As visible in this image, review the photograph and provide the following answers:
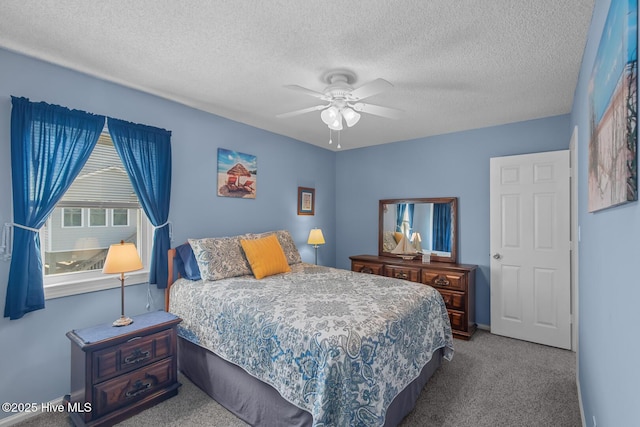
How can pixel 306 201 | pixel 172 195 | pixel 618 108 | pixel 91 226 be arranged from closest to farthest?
1. pixel 618 108
2. pixel 91 226
3. pixel 172 195
4. pixel 306 201

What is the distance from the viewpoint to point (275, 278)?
296 cm

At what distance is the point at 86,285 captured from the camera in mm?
2469

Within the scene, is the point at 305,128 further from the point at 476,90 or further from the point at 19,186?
the point at 19,186

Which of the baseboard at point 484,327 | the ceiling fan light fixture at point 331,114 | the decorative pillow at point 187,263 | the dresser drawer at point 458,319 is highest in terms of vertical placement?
the ceiling fan light fixture at point 331,114

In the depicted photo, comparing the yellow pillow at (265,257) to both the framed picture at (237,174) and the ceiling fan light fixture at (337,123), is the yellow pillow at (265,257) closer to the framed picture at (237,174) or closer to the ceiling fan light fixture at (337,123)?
the framed picture at (237,174)

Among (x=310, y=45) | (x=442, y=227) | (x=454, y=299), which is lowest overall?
(x=454, y=299)

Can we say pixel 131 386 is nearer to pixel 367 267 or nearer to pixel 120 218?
pixel 120 218

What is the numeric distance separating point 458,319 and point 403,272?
0.80 meters

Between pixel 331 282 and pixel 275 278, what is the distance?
54cm

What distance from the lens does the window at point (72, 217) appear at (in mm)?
2455

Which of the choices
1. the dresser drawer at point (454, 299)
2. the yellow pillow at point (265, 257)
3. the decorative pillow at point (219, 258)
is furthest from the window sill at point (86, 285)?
the dresser drawer at point (454, 299)

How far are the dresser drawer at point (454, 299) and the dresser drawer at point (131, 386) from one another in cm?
288

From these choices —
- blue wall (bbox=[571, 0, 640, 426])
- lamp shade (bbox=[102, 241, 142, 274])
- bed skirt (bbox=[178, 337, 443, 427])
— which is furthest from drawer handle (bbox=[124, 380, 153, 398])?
blue wall (bbox=[571, 0, 640, 426])

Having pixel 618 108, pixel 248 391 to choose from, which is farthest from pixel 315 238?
pixel 618 108
